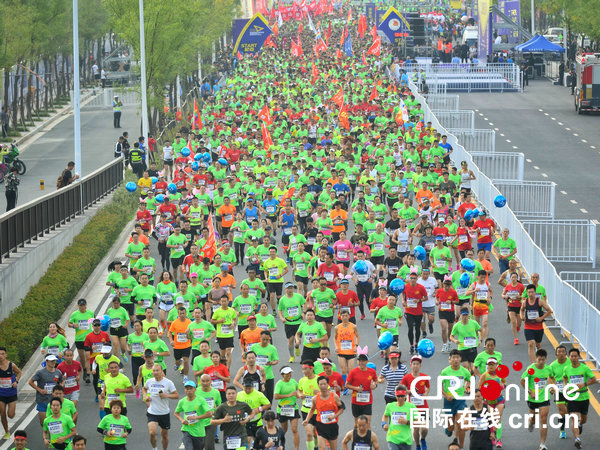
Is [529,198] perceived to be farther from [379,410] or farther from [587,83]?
[587,83]

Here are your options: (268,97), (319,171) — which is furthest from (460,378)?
(268,97)

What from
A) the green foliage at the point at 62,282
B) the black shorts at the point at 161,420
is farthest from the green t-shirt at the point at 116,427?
the green foliage at the point at 62,282

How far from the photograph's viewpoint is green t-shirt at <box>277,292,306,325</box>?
19297mm

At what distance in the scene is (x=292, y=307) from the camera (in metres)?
19.3

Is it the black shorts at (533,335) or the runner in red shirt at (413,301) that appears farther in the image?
the runner in red shirt at (413,301)

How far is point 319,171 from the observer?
104 ft

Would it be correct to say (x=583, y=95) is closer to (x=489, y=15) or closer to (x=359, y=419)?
(x=489, y=15)

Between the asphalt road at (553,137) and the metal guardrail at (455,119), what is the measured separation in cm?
129

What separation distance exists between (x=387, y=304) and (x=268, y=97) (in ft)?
112

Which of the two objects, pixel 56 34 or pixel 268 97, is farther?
pixel 56 34

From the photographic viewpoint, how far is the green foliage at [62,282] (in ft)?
68.8

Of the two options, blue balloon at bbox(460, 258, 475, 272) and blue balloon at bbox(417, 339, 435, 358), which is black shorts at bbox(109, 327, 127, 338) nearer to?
blue balloon at bbox(460, 258, 475, 272)

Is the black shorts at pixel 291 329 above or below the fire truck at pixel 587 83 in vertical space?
below

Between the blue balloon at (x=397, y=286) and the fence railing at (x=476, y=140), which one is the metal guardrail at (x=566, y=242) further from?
the fence railing at (x=476, y=140)
